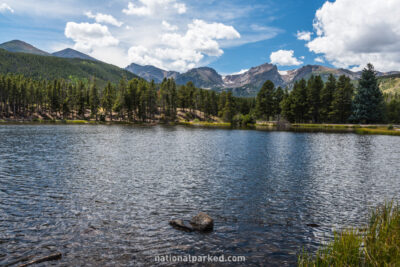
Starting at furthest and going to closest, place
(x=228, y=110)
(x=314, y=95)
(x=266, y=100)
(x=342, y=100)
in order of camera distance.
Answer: (x=228, y=110) → (x=266, y=100) → (x=314, y=95) → (x=342, y=100)

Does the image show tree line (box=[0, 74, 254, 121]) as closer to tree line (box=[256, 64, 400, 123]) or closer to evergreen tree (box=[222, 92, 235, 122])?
evergreen tree (box=[222, 92, 235, 122])

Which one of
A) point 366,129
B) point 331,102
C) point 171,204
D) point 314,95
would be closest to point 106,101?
point 314,95

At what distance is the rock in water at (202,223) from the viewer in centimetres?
1517

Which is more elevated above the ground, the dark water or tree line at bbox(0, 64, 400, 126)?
tree line at bbox(0, 64, 400, 126)

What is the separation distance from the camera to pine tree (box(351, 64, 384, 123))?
11832 cm

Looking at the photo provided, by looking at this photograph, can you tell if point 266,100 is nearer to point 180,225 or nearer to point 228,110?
point 228,110

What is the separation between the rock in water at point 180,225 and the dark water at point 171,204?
46 centimetres

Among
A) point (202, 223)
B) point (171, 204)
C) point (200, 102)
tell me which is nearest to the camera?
point (202, 223)

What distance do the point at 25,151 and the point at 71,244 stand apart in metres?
38.1

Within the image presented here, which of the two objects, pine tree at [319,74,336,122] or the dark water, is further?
pine tree at [319,74,336,122]

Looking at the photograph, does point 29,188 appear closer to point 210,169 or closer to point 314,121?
point 210,169

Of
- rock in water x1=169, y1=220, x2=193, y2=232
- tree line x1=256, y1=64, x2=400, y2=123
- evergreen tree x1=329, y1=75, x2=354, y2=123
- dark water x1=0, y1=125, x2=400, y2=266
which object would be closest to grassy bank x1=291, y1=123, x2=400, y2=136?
tree line x1=256, y1=64, x2=400, y2=123

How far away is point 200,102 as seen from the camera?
188m

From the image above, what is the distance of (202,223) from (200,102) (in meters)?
175
